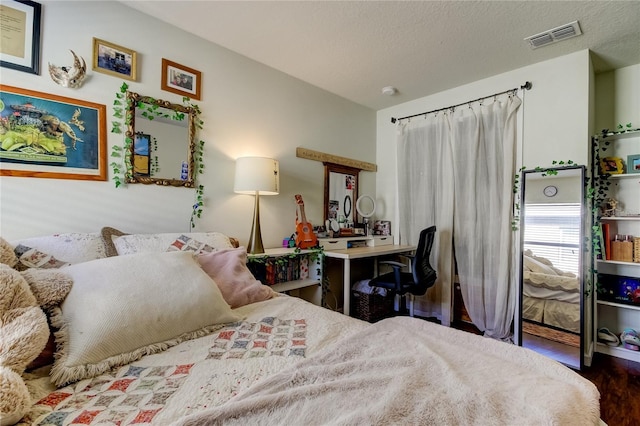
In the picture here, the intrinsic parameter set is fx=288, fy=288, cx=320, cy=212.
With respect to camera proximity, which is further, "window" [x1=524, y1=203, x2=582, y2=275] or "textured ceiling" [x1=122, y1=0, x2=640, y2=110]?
"window" [x1=524, y1=203, x2=582, y2=275]

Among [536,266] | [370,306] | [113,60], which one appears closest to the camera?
[113,60]

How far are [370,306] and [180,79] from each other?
2611 millimetres

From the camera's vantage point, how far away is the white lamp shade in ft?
7.30

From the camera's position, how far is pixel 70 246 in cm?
143

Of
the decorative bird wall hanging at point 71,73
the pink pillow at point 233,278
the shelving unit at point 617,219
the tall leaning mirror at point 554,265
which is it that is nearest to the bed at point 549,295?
the tall leaning mirror at point 554,265

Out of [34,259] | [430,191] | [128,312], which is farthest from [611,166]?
[34,259]

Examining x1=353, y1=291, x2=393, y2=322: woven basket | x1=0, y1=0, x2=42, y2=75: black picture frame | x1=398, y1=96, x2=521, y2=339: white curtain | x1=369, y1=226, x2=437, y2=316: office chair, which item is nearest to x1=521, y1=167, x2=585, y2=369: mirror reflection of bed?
x1=398, y1=96, x2=521, y2=339: white curtain

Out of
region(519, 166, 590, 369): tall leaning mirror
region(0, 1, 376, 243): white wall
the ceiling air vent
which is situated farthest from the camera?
region(519, 166, 590, 369): tall leaning mirror

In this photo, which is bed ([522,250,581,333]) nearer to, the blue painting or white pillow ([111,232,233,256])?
white pillow ([111,232,233,256])

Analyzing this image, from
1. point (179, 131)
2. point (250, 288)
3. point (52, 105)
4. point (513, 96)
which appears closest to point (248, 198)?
point (179, 131)

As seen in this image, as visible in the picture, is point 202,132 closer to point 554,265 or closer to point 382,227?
point 382,227

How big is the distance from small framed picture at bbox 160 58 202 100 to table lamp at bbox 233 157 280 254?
61cm

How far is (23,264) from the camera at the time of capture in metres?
1.27

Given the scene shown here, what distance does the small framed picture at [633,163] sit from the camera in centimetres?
237
